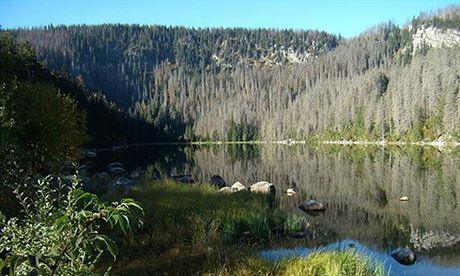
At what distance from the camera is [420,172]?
5003 centimetres

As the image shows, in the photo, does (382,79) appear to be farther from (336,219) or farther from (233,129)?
(336,219)

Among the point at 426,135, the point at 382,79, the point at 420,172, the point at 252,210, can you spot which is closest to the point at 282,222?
the point at 252,210

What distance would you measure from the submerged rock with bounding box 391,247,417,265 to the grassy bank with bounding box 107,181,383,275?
4.85m

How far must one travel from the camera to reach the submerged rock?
18.6 meters

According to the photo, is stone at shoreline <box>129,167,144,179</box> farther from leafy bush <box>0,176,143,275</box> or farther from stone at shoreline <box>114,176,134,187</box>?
leafy bush <box>0,176,143,275</box>

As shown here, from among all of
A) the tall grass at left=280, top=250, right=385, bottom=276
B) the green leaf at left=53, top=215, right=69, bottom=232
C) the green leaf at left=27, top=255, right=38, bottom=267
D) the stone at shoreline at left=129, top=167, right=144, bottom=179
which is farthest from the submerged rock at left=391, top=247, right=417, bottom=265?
the stone at shoreline at left=129, top=167, right=144, bottom=179

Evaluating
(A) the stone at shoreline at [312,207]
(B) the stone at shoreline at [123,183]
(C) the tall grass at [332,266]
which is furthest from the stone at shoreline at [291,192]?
(C) the tall grass at [332,266]

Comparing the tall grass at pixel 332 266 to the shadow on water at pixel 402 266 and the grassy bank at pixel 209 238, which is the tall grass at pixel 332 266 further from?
the shadow on water at pixel 402 266

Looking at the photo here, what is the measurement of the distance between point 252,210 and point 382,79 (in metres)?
151

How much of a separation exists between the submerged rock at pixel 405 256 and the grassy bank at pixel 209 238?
15.9 ft

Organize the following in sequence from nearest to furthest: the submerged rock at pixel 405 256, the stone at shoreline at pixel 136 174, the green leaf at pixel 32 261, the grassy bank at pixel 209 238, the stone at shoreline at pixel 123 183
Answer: the green leaf at pixel 32 261, the grassy bank at pixel 209 238, the submerged rock at pixel 405 256, the stone at shoreline at pixel 123 183, the stone at shoreline at pixel 136 174

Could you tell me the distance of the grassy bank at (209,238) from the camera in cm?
1132

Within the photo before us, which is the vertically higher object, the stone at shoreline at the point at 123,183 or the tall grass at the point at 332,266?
the tall grass at the point at 332,266

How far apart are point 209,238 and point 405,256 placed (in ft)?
28.5
